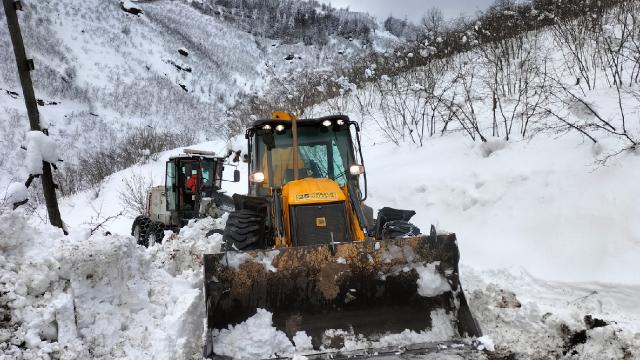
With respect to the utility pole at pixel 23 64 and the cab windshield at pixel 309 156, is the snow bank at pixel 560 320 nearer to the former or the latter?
the cab windshield at pixel 309 156

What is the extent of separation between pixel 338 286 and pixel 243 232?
1.29m

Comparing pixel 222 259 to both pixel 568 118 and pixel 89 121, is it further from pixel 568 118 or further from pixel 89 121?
pixel 89 121

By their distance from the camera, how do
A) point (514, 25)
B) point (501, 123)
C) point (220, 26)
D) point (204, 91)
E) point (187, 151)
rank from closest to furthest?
point (501, 123), point (187, 151), point (514, 25), point (204, 91), point (220, 26)

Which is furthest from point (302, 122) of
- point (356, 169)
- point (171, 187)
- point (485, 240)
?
point (171, 187)

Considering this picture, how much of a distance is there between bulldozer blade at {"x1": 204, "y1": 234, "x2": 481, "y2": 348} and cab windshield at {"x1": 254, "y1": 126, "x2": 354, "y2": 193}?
1933 mm

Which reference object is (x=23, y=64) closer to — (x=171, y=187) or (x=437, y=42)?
(x=171, y=187)

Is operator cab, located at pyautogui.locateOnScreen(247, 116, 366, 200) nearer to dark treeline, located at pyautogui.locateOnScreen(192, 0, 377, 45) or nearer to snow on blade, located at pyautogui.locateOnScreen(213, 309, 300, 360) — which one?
snow on blade, located at pyautogui.locateOnScreen(213, 309, 300, 360)

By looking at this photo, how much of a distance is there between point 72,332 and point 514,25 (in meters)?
12.3

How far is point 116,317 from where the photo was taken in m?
3.75

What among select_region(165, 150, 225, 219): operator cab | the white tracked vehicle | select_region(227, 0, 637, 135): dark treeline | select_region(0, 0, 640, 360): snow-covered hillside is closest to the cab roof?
select_region(0, 0, 640, 360): snow-covered hillside

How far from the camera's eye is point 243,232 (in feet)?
15.9

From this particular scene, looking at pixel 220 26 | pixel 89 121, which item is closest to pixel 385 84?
pixel 89 121

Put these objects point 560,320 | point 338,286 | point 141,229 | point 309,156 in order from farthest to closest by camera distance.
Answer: point 141,229
point 309,156
point 338,286
point 560,320

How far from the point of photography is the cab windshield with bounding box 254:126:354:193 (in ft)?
19.3
